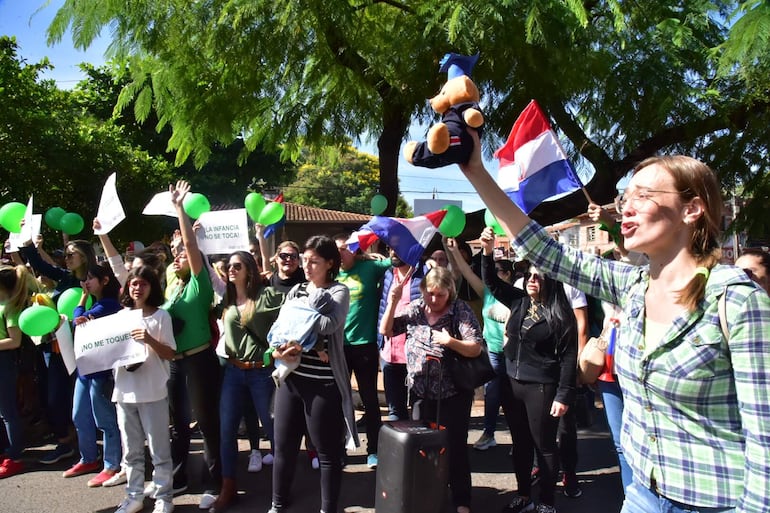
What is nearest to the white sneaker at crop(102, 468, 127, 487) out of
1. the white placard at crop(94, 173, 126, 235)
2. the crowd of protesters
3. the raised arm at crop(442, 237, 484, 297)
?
the crowd of protesters

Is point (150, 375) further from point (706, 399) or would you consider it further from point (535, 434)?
point (706, 399)

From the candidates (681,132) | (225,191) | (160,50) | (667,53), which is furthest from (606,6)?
(225,191)

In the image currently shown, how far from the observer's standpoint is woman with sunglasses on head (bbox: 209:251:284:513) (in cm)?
446

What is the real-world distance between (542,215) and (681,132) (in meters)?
1.92

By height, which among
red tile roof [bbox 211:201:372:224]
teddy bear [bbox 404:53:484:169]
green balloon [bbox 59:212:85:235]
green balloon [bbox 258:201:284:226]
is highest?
red tile roof [bbox 211:201:372:224]

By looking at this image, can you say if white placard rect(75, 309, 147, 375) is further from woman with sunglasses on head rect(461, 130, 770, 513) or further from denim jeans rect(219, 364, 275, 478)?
woman with sunglasses on head rect(461, 130, 770, 513)

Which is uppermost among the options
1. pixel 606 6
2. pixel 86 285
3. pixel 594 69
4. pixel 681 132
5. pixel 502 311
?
pixel 606 6

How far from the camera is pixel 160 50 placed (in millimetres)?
6328

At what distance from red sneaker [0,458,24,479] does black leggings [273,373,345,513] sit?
2.78 meters

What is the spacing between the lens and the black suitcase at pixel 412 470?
11.7ft

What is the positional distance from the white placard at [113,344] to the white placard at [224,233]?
821mm

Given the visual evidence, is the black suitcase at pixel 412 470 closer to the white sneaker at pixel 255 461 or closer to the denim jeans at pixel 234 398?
the denim jeans at pixel 234 398

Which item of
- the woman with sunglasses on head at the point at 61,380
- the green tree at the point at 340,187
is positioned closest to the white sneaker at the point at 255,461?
the woman with sunglasses on head at the point at 61,380

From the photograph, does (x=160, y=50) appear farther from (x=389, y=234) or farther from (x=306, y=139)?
(x=389, y=234)
